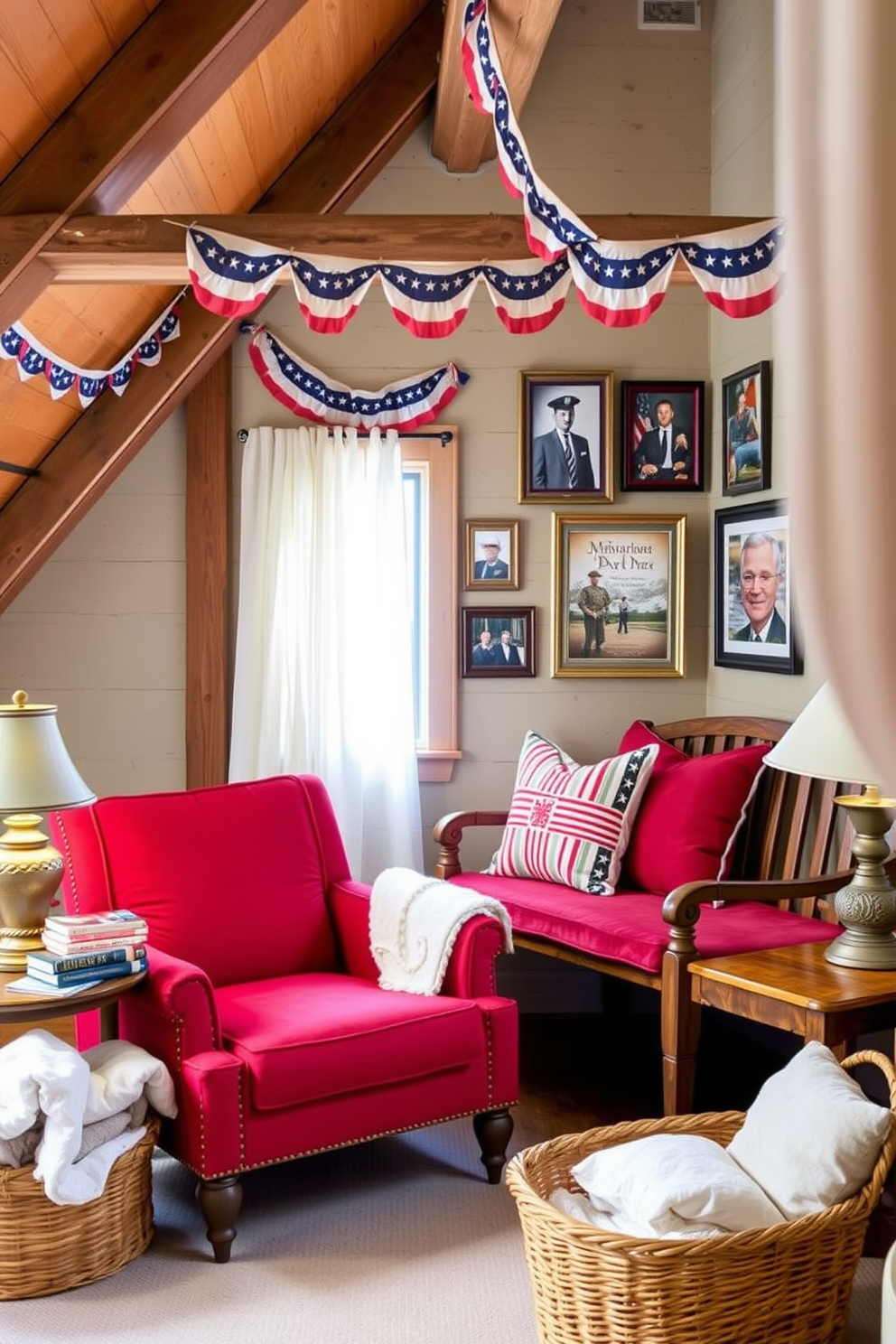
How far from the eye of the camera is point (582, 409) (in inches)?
183

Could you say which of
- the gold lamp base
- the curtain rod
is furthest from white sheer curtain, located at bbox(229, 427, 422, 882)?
the gold lamp base

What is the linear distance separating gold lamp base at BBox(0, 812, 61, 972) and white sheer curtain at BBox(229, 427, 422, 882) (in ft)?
4.87

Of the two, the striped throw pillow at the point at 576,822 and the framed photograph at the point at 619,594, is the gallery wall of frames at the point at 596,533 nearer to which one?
the framed photograph at the point at 619,594

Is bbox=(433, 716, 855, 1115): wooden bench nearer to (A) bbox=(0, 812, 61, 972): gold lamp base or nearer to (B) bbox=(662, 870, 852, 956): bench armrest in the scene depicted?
(B) bbox=(662, 870, 852, 956): bench armrest

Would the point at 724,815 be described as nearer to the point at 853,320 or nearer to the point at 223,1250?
the point at 223,1250

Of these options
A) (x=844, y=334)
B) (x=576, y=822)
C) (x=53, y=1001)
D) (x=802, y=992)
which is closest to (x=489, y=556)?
(x=576, y=822)

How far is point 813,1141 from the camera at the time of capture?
7.64ft

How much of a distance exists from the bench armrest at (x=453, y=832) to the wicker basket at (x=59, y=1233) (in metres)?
1.68

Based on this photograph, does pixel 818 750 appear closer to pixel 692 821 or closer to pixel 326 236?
pixel 692 821

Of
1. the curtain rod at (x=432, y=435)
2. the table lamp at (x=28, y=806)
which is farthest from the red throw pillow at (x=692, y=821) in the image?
the table lamp at (x=28, y=806)

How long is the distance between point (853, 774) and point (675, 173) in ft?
8.91

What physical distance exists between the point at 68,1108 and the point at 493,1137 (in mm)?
1075

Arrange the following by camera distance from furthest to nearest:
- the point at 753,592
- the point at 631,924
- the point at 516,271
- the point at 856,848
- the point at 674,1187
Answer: the point at 753,592, the point at 631,924, the point at 516,271, the point at 856,848, the point at 674,1187

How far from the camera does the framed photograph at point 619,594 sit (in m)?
4.64
